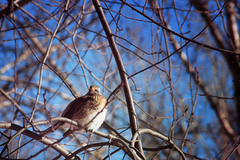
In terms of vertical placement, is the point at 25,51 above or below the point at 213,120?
above

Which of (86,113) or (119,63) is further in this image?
(86,113)

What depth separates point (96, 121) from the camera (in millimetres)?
2477

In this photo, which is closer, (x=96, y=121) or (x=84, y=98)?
(x=96, y=121)

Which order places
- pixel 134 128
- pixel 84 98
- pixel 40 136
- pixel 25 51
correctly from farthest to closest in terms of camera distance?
pixel 25 51 → pixel 84 98 → pixel 134 128 → pixel 40 136

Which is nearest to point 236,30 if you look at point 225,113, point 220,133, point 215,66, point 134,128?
point 215,66

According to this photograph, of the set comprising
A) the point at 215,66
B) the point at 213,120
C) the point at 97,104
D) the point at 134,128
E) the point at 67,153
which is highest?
the point at 215,66

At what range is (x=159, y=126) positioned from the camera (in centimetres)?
762

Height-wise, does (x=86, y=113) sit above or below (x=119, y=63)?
below

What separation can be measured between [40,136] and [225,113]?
7.13m

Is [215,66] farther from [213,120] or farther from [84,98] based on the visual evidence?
[84,98]

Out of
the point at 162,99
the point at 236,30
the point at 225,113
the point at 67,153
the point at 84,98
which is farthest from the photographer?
the point at 162,99

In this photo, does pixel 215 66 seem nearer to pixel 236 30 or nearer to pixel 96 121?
pixel 236 30

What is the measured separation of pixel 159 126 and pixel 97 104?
543cm

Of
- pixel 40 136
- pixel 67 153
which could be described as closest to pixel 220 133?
pixel 67 153
